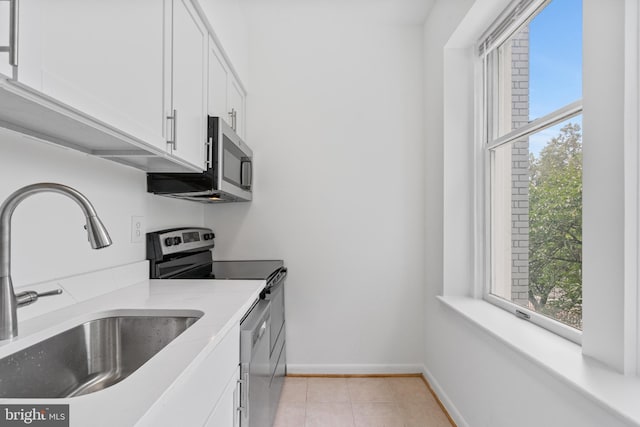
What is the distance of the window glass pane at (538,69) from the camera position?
1372 mm

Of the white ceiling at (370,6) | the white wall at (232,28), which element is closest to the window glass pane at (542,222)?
the white ceiling at (370,6)

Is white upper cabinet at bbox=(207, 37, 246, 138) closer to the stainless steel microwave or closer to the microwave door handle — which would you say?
the stainless steel microwave

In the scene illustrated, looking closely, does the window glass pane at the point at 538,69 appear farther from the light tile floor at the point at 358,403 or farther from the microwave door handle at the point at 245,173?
the light tile floor at the point at 358,403

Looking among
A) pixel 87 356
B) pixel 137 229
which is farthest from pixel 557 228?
pixel 137 229

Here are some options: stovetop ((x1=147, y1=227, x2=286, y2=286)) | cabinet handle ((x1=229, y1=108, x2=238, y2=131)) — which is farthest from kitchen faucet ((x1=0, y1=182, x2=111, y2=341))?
cabinet handle ((x1=229, y1=108, x2=238, y2=131))

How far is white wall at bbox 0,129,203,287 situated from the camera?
41.4 inches

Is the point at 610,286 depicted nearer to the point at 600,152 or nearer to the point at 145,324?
the point at 600,152

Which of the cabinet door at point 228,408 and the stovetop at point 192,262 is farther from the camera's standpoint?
the stovetop at point 192,262

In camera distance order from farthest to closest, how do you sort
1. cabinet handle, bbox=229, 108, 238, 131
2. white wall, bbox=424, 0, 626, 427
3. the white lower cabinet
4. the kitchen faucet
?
cabinet handle, bbox=229, 108, 238, 131 < white wall, bbox=424, 0, 626, 427 < the kitchen faucet < the white lower cabinet

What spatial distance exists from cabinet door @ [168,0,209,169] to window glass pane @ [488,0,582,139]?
157cm

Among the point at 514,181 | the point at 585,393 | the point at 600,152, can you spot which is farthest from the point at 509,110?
the point at 585,393

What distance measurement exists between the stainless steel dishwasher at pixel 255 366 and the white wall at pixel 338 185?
90 centimetres

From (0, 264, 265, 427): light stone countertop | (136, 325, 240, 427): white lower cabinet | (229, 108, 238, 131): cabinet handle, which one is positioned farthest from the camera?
(229, 108, 238, 131): cabinet handle

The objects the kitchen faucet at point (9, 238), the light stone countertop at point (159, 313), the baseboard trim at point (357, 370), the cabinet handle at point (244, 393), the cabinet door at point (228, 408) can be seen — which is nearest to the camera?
the light stone countertop at point (159, 313)
